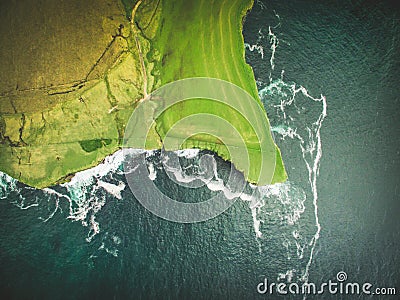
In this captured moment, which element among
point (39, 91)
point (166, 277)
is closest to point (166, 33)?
point (39, 91)

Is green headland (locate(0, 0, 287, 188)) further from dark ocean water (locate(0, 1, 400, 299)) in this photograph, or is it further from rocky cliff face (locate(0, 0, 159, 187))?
dark ocean water (locate(0, 1, 400, 299))

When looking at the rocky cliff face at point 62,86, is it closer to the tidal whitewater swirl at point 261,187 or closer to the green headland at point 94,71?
the green headland at point 94,71

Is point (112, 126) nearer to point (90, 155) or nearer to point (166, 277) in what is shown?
point (90, 155)

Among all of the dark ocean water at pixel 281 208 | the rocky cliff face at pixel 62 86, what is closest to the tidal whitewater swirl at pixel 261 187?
the dark ocean water at pixel 281 208

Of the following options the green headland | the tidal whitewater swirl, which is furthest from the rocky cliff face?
the tidal whitewater swirl

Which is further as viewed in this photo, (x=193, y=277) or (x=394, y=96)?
(x=394, y=96)

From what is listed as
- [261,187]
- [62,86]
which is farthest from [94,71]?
[261,187]

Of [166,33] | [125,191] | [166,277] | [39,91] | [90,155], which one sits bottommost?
[166,277]
